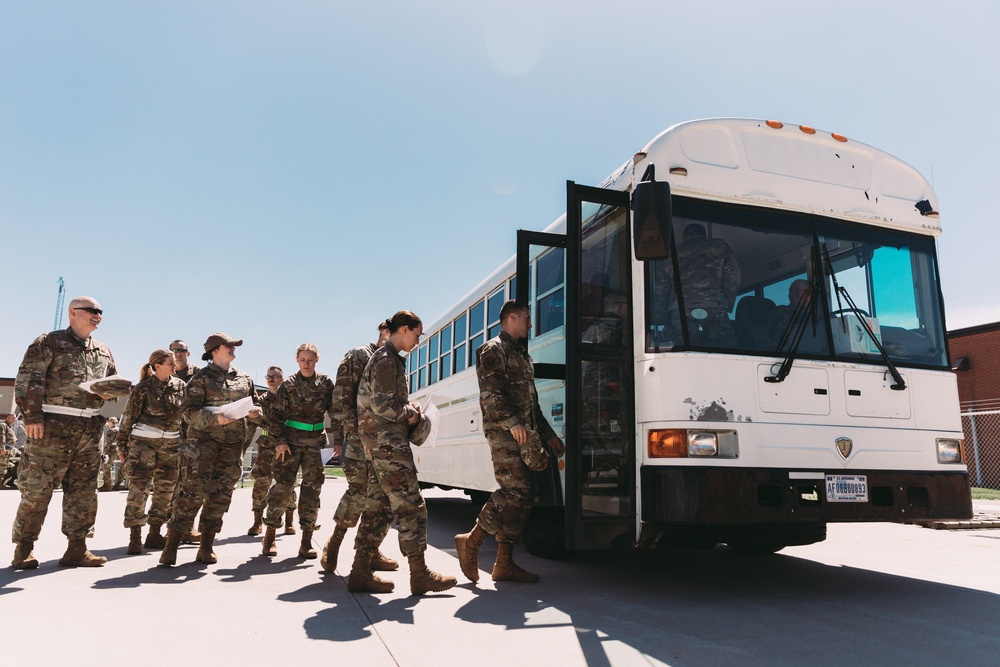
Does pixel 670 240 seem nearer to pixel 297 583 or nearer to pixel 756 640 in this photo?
pixel 756 640

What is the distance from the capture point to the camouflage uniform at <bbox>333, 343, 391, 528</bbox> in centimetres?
565

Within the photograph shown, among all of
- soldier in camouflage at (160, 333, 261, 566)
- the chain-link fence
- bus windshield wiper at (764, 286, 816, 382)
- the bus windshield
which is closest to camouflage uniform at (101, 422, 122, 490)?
soldier in camouflage at (160, 333, 261, 566)

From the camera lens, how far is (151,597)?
4711 millimetres

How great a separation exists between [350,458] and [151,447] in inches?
96.6

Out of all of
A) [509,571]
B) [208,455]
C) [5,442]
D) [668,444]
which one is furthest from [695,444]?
[5,442]

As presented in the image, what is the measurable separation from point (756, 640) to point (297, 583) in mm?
3289

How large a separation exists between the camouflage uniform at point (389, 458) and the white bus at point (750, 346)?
1.04 metres

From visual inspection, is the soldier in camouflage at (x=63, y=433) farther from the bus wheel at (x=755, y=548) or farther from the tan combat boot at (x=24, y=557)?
the bus wheel at (x=755, y=548)

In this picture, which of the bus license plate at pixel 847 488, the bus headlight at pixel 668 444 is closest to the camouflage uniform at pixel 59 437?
the bus headlight at pixel 668 444

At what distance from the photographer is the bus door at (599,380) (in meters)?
4.66

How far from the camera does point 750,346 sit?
474 cm

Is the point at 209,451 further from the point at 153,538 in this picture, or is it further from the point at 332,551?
the point at 153,538

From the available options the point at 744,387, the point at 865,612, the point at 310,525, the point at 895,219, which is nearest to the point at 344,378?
the point at 310,525

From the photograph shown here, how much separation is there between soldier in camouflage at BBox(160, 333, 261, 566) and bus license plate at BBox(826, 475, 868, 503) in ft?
15.1
